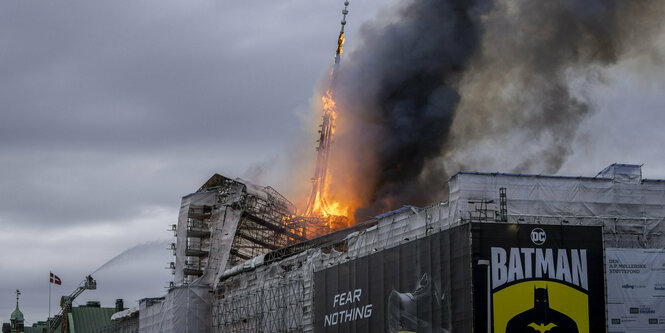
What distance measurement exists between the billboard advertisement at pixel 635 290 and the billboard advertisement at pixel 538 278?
1.25 m

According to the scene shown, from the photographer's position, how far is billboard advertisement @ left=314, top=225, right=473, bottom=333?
65562 mm

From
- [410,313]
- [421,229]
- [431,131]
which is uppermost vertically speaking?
[431,131]

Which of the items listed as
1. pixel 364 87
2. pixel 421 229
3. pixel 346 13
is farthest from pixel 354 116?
pixel 421 229

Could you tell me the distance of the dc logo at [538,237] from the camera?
65606mm

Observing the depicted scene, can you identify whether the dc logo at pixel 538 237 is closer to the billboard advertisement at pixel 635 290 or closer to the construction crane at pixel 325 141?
the billboard advertisement at pixel 635 290

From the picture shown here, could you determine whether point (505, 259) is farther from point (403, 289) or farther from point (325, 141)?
point (325, 141)

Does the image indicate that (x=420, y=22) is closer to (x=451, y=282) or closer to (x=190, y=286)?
(x=190, y=286)

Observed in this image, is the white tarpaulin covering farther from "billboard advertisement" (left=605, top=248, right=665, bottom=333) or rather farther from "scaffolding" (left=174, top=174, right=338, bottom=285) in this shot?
"billboard advertisement" (left=605, top=248, right=665, bottom=333)

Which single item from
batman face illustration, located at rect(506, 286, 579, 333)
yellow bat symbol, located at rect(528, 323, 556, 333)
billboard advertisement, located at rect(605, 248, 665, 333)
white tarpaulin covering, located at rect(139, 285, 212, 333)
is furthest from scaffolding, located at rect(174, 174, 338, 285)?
yellow bat symbol, located at rect(528, 323, 556, 333)

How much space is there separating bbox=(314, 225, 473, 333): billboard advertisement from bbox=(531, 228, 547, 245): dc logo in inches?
171

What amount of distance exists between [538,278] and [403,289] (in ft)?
35.8

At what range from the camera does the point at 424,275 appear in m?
69.3

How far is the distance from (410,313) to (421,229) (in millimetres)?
6361

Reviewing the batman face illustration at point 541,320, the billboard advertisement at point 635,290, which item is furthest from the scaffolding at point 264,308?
the billboard advertisement at point 635,290
